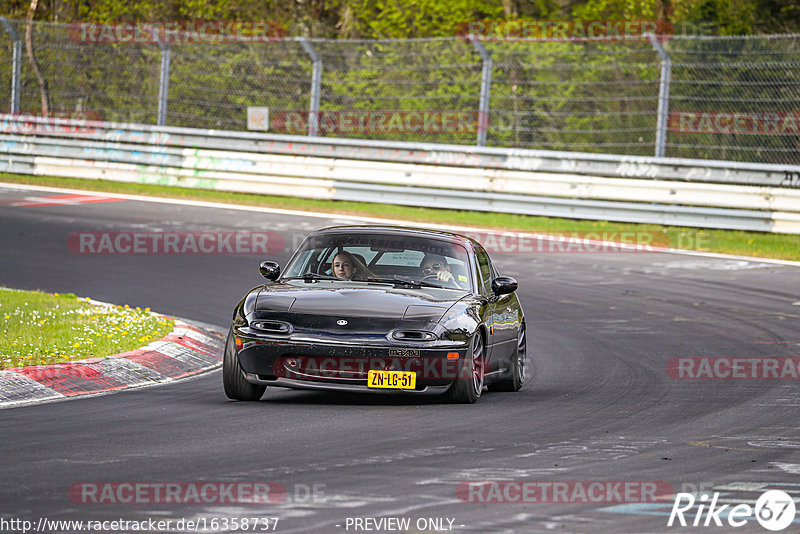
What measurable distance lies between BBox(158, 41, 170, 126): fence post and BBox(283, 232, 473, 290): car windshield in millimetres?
15910

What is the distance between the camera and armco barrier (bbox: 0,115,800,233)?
66.8ft

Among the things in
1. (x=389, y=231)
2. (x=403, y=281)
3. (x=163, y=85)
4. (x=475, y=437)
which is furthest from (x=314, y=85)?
(x=475, y=437)

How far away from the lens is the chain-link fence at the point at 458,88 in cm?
2089

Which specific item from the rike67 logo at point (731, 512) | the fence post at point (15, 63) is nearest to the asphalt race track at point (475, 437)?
the rike67 logo at point (731, 512)

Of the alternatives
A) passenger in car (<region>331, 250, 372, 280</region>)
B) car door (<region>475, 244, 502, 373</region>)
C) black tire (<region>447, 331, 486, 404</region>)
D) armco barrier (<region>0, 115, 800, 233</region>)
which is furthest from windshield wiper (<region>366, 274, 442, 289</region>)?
armco barrier (<region>0, 115, 800, 233</region>)

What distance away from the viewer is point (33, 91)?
27.1 metres

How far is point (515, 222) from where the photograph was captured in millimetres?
21969

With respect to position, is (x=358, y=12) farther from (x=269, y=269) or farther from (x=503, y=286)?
(x=269, y=269)

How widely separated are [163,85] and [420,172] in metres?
5.99

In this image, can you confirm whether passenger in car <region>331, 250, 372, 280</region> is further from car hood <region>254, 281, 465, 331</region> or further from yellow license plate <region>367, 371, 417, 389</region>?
yellow license plate <region>367, 371, 417, 389</region>

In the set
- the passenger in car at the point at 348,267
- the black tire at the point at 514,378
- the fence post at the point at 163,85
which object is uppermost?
the fence post at the point at 163,85

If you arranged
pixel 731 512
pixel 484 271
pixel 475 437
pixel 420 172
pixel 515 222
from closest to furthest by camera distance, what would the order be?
pixel 731 512
pixel 475 437
pixel 484 271
pixel 515 222
pixel 420 172

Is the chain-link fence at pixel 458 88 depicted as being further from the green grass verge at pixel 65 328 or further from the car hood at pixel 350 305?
the car hood at pixel 350 305

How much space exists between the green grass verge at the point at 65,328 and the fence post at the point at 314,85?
11.1 meters
